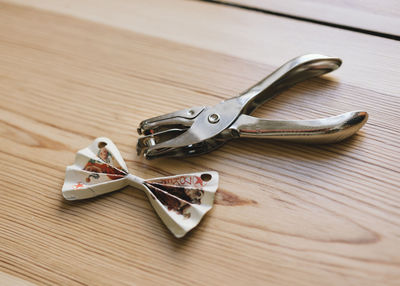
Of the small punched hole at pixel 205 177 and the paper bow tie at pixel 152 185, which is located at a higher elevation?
the small punched hole at pixel 205 177

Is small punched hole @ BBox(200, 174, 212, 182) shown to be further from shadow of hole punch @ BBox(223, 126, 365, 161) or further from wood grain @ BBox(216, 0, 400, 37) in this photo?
wood grain @ BBox(216, 0, 400, 37)

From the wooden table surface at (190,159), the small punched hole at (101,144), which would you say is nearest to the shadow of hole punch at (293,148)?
the wooden table surface at (190,159)

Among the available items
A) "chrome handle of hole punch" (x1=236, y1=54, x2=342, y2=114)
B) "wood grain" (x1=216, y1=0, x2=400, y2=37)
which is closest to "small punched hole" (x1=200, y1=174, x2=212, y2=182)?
"chrome handle of hole punch" (x1=236, y1=54, x2=342, y2=114)

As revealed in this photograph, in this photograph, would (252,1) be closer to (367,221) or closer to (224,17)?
(224,17)

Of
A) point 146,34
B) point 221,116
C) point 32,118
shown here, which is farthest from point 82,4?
point 221,116

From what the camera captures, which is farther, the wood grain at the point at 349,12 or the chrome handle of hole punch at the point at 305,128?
the wood grain at the point at 349,12

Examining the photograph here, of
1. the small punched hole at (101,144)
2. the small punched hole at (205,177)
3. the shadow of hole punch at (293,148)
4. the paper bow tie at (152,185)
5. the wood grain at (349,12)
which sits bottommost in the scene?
the paper bow tie at (152,185)

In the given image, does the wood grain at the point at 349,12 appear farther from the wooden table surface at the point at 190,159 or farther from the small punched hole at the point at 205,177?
the small punched hole at the point at 205,177
